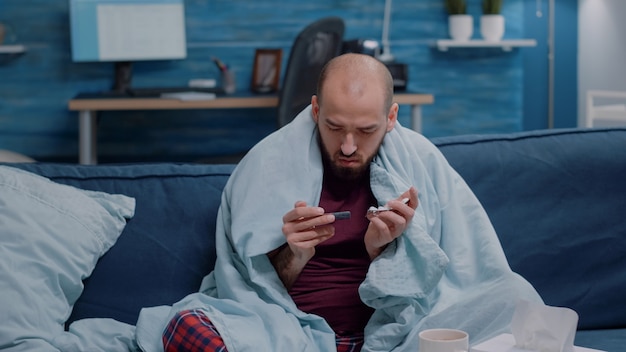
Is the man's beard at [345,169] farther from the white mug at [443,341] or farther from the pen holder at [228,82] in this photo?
the pen holder at [228,82]

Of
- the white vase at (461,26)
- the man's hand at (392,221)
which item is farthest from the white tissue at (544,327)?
the white vase at (461,26)

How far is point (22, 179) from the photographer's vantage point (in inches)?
79.4

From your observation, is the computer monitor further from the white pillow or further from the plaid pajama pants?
the plaid pajama pants

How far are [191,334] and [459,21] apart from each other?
3481 mm

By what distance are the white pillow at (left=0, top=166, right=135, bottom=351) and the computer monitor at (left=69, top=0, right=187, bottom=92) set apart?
276cm

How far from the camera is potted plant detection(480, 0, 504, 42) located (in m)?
4.92

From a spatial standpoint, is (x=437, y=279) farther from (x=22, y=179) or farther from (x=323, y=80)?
(x=22, y=179)

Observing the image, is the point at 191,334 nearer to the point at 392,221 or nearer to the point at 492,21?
the point at 392,221

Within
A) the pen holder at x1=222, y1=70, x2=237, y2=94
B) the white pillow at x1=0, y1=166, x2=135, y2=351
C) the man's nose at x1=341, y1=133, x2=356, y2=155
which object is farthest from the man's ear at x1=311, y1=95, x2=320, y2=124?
the pen holder at x1=222, y1=70, x2=237, y2=94

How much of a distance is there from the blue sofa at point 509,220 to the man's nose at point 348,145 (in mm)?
367

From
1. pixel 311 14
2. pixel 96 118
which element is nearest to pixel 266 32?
pixel 311 14

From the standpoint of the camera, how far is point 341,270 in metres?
2.00

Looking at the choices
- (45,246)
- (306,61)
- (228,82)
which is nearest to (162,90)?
(228,82)

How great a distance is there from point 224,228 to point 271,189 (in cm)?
13
